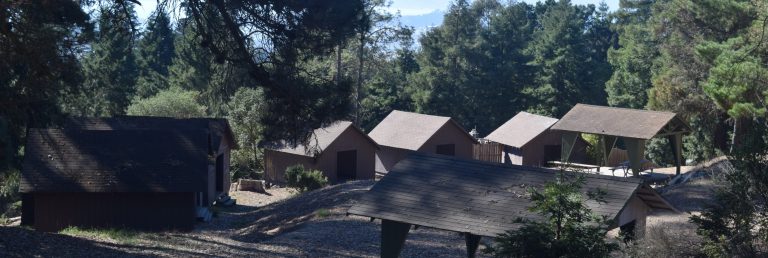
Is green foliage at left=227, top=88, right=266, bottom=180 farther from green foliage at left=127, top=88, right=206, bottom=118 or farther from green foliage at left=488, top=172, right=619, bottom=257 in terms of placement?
green foliage at left=488, top=172, right=619, bottom=257

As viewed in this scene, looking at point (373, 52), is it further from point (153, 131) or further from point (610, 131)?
point (153, 131)

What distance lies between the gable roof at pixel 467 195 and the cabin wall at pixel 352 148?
86.6 feet

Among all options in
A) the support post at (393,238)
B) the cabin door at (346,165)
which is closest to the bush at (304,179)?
the cabin door at (346,165)

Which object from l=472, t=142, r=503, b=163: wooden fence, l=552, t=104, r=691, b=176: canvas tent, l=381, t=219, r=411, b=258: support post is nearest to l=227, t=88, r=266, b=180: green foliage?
l=472, t=142, r=503, b=163: wooden fence

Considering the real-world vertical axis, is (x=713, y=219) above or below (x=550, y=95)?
below

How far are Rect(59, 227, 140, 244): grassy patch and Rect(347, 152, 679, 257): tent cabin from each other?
8898 mm

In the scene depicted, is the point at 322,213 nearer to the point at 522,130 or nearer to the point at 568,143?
the point at 568,143

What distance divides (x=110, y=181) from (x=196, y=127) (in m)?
6.15

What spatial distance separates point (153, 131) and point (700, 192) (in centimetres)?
1820

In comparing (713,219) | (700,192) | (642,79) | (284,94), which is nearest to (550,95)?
(642,79)

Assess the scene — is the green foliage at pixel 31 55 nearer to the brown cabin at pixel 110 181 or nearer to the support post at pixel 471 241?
the brown cabin at pixel 110 181

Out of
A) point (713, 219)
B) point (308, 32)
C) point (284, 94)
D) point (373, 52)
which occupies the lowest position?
point (713, 219)

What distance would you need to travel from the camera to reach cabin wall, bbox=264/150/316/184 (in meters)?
41.9

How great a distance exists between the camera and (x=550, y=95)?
63.6 m
